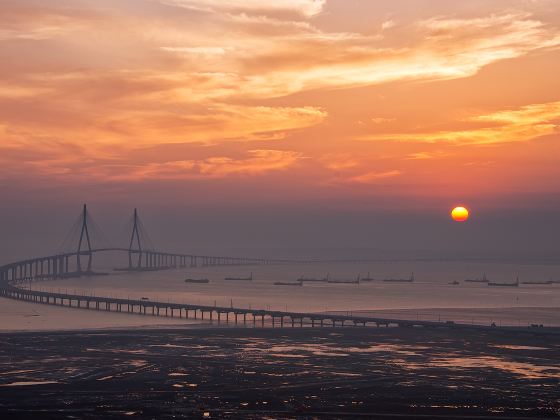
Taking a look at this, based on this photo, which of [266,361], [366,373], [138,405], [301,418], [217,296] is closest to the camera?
[301,418]

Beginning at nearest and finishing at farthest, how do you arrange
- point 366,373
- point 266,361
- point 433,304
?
point 366,373 < point 266,361 < point 433,304

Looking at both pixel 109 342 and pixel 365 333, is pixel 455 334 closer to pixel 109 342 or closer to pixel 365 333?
pixel 365 333

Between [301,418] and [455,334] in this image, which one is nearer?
[301,418]

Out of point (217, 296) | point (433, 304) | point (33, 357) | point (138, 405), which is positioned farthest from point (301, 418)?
point (217, 296)

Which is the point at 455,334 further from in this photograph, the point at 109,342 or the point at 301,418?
the point at 301,418

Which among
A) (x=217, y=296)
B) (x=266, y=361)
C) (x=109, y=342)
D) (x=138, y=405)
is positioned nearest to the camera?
(x=138, y=405)

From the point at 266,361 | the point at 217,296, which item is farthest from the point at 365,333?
the point at 217,296
